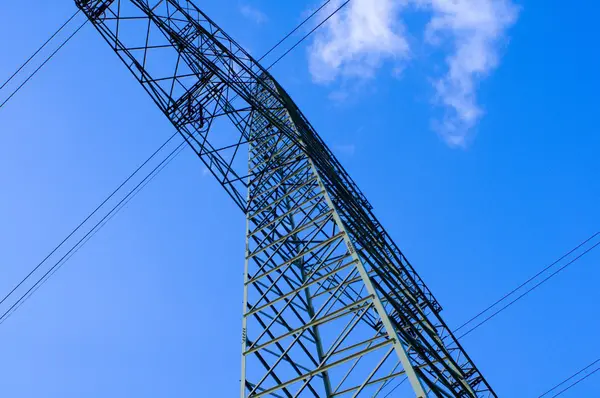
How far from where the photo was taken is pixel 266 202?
11.0 m

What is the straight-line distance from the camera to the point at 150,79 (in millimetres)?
11148

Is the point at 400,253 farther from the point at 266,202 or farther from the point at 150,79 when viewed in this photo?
the point at 150,79

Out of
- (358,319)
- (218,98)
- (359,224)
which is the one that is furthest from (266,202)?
(358,319)

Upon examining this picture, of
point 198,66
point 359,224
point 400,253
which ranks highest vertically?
point 198,66

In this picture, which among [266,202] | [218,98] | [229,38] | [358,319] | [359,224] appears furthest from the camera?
[229,38]

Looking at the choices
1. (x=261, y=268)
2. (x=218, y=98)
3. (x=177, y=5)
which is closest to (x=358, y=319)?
(x=261, y=268)

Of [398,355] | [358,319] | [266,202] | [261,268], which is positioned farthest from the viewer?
[266,202]

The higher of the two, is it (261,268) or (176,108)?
(176,108)

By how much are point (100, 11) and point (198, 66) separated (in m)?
2.79

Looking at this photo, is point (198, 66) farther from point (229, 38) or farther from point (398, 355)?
point (398, 355)

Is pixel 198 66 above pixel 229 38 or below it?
below

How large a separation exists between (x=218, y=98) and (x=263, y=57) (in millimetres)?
3297

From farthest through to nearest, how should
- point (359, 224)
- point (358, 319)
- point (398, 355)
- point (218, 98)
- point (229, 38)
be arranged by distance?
1. point (229, 38)
2. point (218, 98)
3. point (359, 224)
4. point (358, 319)
5. point (398, 355)

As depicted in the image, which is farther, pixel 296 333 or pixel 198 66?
pixel 198 66
